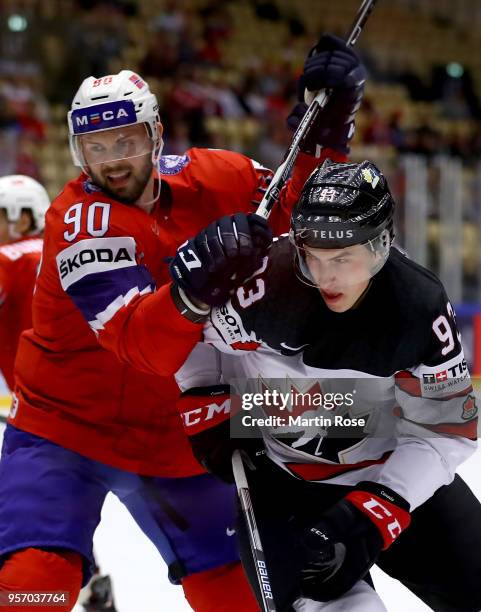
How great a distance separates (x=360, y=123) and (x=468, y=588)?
22.5ft

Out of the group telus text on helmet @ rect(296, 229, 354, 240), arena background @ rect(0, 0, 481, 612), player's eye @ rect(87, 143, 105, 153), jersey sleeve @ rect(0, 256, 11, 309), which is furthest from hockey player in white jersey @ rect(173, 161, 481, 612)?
arena background @ rect(0, 0, 481, 612)

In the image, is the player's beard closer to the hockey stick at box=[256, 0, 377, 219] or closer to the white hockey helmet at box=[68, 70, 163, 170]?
the white hockey helmet at box=[68, 70, 163, 170]

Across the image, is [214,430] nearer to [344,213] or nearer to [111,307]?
[111,307]

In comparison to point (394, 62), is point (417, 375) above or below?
above

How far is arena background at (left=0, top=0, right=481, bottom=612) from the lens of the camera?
616 cm

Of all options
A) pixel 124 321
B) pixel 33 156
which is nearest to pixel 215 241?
pixel 124 321

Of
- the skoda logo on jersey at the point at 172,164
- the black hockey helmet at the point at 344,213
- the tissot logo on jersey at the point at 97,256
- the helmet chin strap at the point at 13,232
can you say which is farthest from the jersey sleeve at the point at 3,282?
the black hockey helmet at the point at 344,213

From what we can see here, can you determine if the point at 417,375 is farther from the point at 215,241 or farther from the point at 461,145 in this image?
the point at 461,145

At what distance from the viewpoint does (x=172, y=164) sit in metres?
2.51

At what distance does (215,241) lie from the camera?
185 cm

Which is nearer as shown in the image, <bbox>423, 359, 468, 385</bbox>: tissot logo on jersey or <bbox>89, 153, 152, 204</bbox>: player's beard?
<bbox>423, 359, 468, 385</bbox>: tissot logo on jersey

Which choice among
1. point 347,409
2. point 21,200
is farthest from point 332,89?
point 21,200

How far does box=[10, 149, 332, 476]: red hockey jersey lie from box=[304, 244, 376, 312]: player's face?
15.9 inches

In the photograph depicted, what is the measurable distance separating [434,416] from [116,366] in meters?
0.72
